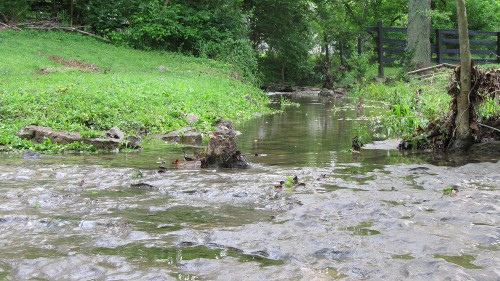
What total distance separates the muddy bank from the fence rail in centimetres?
2248

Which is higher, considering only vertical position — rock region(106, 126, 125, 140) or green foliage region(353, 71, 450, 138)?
green foliage region(353, 71, 450, 138)

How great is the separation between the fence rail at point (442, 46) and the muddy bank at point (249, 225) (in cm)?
2248

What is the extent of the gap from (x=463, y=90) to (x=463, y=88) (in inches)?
1.6

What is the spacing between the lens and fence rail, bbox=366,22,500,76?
29797mm

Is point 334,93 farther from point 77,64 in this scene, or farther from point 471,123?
point 471,123

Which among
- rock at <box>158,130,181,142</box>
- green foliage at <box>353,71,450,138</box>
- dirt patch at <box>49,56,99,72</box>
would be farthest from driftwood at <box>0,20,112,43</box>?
green foliage at <box>353,71,450,138</box>

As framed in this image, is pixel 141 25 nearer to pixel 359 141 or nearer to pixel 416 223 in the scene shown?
pixel 359 141

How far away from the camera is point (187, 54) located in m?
30.5

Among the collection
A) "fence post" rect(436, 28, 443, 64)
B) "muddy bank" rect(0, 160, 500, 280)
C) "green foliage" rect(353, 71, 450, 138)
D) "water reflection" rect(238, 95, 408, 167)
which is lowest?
"muddy bank" rect(0, 160, 500, 280)

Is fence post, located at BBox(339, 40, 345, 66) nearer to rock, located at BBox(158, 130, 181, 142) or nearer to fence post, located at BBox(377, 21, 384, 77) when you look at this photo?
fence post, located at BBox(377, 21, 384, 77)

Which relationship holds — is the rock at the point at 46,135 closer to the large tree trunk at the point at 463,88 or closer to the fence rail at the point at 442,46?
the large tree trunk at the point at 463,88

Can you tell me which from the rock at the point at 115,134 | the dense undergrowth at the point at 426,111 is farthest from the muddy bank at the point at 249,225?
the rock at the point at 115,134

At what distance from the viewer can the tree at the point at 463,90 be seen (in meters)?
9.02

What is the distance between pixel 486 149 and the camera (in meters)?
9.48
